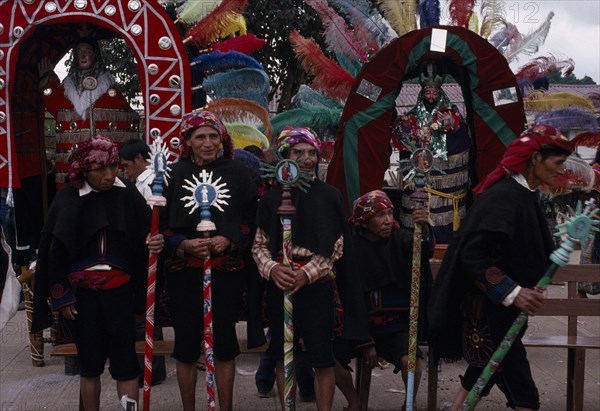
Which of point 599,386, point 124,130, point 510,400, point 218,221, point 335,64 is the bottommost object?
point 599,386

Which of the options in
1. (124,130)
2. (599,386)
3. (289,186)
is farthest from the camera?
(124,130)

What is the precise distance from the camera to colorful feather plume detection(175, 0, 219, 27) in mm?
6487

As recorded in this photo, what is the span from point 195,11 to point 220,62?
0.49 metres

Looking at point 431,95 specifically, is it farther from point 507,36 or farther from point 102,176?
A: point 102,176

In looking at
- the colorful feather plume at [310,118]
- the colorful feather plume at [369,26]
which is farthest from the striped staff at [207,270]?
the colorful feather plume at [310,118]

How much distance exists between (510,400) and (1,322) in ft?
9.61

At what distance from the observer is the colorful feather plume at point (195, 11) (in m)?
6.49

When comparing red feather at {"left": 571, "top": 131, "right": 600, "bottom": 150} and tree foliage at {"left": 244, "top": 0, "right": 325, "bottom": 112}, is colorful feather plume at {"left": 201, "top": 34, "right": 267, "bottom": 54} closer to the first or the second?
red feather at {"left": 571, "top": 131, "right": 600, "bottom": 150}

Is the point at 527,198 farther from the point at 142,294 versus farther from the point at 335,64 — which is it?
the point at 335,64

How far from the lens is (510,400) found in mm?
3980

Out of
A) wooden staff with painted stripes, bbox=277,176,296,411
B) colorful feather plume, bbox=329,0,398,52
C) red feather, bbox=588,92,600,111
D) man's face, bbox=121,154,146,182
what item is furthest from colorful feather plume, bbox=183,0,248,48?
red feather, bbox=588,92,600,111

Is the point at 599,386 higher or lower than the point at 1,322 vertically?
lower

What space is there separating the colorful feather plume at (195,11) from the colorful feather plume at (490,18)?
2.37 meters

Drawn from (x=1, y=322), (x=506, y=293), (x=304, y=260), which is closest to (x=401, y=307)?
(x=304, y=260)
